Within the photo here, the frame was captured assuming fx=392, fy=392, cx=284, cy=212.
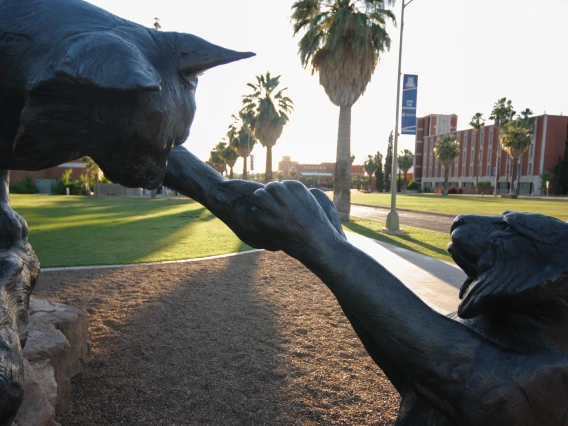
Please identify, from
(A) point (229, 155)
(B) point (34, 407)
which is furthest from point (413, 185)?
(B) point (34, 407)

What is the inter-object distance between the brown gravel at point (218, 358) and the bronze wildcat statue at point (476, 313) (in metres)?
2.16

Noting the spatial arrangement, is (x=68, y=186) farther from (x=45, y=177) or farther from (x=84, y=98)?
(x=84, y=98)

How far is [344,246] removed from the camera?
1030 mm

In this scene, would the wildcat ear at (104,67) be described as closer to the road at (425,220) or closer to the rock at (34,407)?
the rock at (34,407)

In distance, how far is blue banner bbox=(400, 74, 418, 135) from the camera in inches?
537

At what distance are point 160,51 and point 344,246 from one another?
66 centimetres

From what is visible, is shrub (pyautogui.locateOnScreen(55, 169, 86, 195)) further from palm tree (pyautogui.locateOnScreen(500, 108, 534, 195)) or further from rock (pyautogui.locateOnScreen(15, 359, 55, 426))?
palm tree (pyautogui.locateOnScreen(500, 108, 534, 195))

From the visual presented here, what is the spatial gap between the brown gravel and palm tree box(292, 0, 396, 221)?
10069 millimetres

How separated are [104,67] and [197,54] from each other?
0.96 feet

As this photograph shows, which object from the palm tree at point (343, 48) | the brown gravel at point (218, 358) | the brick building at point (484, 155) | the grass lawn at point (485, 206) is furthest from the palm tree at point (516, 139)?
the brown gravel at point (218, 358)

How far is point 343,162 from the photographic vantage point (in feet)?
52.2

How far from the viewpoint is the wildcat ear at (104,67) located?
0.70 m

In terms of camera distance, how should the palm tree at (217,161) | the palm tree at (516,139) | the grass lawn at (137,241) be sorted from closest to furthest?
the grass lawn at (137,241), the palm tree at (516,139), the palm tree at (217,161)

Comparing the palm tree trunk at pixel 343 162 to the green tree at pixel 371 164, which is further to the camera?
the green tree at pixel 371 164
